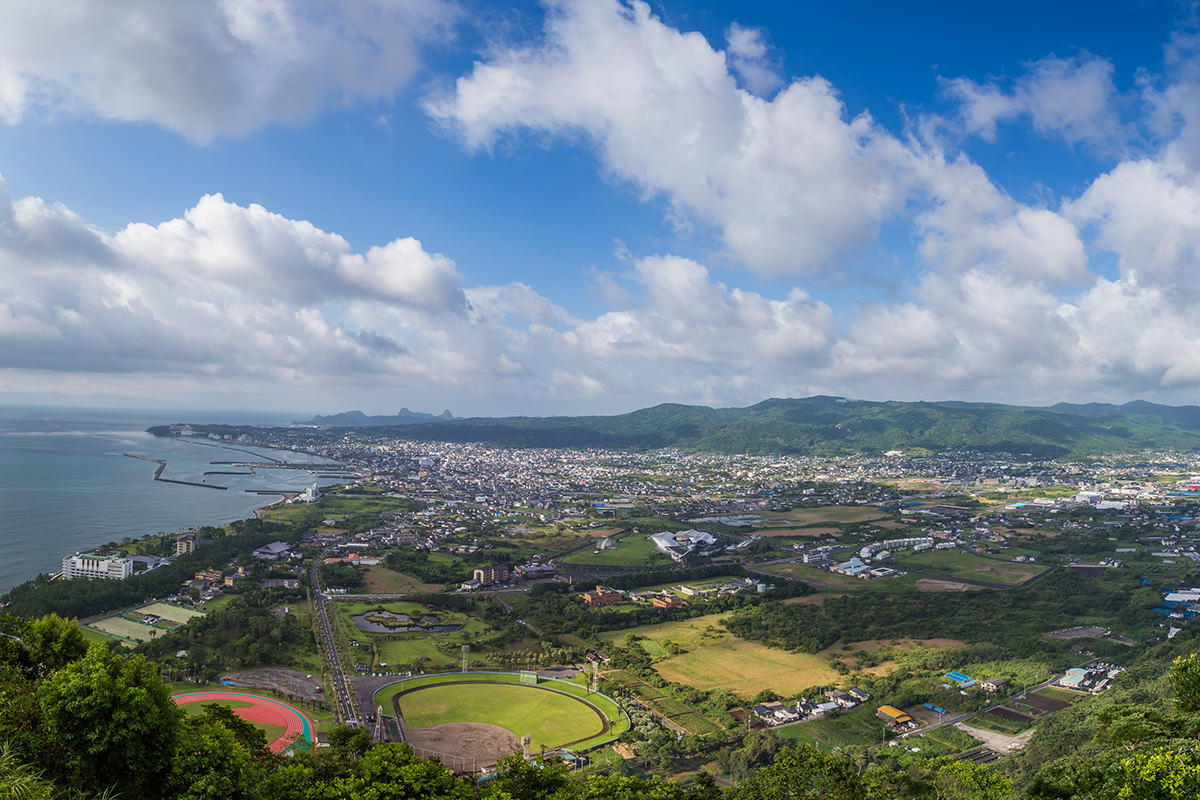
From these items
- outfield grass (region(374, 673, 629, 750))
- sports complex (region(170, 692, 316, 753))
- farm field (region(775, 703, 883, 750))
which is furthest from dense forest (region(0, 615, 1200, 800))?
outfield grass (region(374, 673, 629, 750))

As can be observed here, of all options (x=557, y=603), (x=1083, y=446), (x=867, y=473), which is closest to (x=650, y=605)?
(x=557, y=603)

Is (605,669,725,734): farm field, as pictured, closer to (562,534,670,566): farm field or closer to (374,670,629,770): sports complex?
(374,670,629,770): sports complex

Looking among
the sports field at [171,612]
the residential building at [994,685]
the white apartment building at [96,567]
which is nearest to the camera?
the residential building at [994,685]

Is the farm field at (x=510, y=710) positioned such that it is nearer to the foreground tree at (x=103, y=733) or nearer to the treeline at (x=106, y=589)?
the foreground tree at (x=103, y=733)

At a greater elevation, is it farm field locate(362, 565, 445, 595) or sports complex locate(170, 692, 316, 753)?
sports complex locate(170, 692, 316, 753)

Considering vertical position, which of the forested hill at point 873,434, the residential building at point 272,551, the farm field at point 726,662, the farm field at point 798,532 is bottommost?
the farm field at point 726,662

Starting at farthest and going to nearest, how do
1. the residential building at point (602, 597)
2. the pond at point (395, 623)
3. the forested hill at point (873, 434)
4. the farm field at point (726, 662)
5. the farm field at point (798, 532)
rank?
1. the forested hill at point (873, 434)
2. the farm field at point (798, 532)
3. the residential building at point (602, 597)
4. the pond at point (395, 623)
5. the farm field at point (726, 662)

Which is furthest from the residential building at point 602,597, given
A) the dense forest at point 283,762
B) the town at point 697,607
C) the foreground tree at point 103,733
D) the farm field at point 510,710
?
the foreground tree at point 103,733
